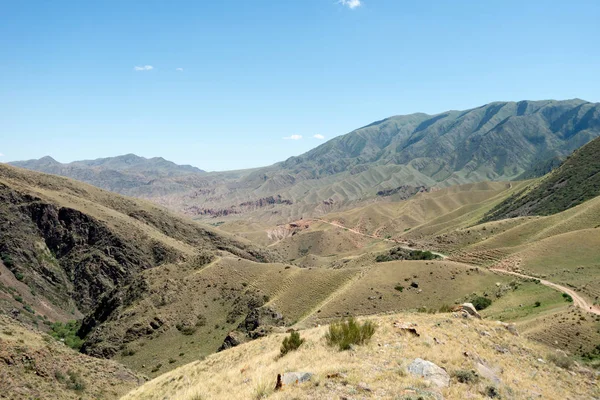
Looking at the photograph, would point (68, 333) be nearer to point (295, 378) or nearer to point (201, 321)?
point (201, 321)

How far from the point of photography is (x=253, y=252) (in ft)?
433

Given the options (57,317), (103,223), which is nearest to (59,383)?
(57,317)

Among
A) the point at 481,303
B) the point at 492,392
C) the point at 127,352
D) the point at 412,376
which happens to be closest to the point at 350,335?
the point at 412,376

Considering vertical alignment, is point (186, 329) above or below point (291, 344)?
below

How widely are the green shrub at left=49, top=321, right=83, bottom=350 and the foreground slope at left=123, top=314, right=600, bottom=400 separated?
4891 centimetres

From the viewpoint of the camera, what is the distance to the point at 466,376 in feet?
42.7

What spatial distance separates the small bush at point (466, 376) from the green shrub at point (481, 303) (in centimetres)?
3478

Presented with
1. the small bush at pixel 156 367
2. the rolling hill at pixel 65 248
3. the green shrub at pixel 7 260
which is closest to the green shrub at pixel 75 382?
the small bush at pixel 156 367

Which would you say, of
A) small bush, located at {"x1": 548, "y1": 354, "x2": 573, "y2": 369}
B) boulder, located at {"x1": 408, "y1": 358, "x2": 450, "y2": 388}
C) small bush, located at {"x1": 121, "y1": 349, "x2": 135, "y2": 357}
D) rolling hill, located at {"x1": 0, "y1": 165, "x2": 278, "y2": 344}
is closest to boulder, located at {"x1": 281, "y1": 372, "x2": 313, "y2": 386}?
boulder, located at {"x1": 408, "y1": 358, "x2": 450, "y2": 388}

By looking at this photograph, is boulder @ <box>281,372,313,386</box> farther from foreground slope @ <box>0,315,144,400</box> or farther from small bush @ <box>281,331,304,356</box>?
foreground slope @ <box>0,315,144,400</box>

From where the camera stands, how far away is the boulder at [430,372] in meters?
12.3

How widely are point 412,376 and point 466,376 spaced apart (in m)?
2.15

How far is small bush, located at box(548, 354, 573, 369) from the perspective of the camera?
61.4ft

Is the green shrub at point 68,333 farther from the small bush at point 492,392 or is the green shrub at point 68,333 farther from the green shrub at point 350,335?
the small bush at point 492,392
